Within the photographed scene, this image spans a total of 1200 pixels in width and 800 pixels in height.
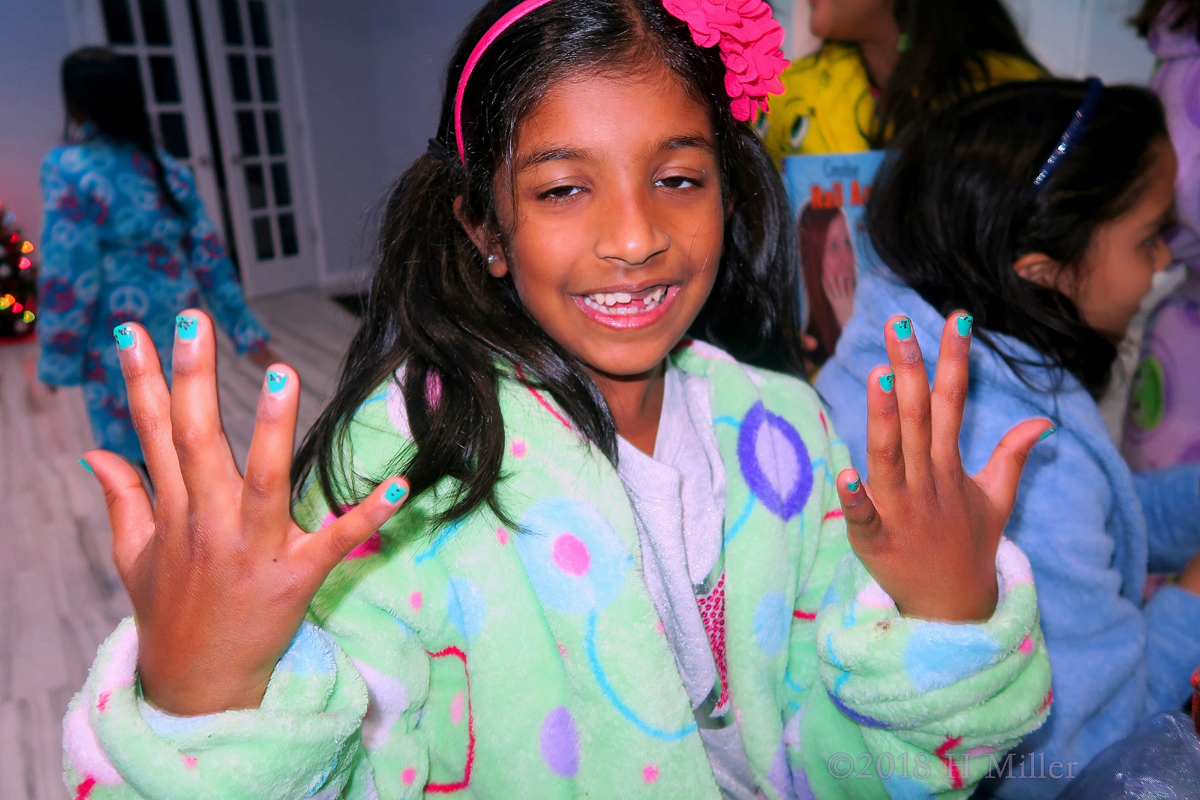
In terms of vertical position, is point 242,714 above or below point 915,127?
below

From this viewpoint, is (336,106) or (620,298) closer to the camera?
(620,298)

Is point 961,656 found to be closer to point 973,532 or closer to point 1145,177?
point 973,532

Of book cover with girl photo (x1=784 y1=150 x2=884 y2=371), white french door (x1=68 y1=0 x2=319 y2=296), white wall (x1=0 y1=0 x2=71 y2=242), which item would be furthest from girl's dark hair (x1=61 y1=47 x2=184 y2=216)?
white french door (x1=68 y1=0 x2=319 y2=296)

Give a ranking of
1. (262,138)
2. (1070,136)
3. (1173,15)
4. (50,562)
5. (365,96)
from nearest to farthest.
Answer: (1070,136), (1173,15), (50,562), (365,96), (262,138)

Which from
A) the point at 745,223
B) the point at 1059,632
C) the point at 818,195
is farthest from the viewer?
the point at 818,195

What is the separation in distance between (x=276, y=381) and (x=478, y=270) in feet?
1.33

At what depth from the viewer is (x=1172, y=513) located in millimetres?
1032

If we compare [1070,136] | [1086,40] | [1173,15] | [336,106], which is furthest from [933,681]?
[336,106]

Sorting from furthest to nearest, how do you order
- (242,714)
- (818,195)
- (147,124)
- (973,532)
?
(147,124) → (818,195) → (973,532) → (242,714)

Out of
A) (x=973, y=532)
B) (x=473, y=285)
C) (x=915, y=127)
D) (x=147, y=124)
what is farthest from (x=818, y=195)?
(x=147, y=124)

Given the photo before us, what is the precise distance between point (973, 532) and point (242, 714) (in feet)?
1.64

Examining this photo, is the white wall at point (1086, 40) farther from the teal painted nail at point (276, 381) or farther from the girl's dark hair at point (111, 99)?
the teal painted nail at point (276, 381)

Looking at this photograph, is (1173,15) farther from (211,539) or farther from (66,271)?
(66,271)

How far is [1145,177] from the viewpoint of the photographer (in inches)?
36.8
